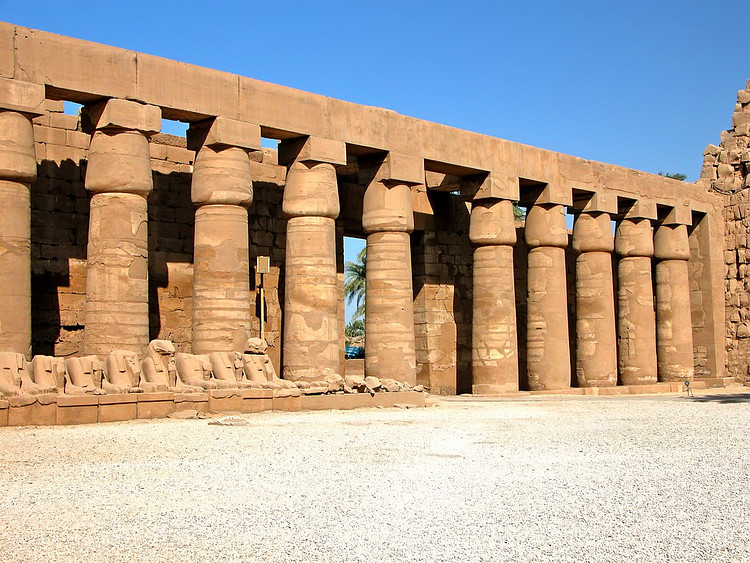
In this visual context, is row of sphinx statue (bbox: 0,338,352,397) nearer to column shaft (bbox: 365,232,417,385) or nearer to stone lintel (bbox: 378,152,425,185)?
column shaft (bbox: 365,232,417,385)

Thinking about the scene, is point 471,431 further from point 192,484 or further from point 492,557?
point 492,557

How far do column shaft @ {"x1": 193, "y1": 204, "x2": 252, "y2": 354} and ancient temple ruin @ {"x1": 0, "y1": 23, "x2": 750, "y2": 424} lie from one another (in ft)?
0.11

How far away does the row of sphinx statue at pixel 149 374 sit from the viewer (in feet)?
36.8

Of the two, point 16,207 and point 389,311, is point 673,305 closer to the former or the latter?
point 389,311

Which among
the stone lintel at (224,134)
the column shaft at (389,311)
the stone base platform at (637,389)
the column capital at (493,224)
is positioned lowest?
the stone base platform at (637,389)

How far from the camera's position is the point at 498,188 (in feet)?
68.4

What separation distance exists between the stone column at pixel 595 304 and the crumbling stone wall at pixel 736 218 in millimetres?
6320

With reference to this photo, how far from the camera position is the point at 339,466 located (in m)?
8.22

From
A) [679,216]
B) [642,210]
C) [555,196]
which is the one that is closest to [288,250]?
[555,196]

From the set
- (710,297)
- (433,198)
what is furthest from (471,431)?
(710,297)

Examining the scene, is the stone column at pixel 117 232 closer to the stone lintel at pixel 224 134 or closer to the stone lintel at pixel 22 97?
the stone lintel at pixel 22 97

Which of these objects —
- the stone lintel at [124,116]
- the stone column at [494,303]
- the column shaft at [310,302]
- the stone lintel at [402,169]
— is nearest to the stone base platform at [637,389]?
the stone column at [494,303]

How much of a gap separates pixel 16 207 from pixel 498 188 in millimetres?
10579

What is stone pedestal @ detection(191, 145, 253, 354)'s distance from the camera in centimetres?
1596
